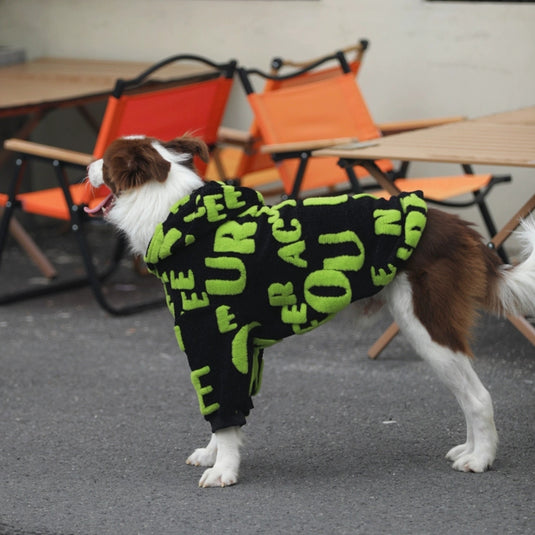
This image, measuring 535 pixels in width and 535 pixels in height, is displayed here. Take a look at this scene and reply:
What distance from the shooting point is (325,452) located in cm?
399

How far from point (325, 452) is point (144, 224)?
1.13m

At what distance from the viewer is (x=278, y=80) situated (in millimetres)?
6074

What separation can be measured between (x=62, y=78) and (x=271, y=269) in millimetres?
3885

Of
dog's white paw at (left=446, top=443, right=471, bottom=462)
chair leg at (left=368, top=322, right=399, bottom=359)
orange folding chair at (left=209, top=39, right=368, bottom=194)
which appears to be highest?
orange folding chair at (left=209, top=39, right=368, bottom=194)


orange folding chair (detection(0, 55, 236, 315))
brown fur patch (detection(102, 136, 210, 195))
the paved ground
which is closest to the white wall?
orange folding chair (detection(0, 55, 236, 315))

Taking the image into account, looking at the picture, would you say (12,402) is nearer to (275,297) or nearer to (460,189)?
(275,297)

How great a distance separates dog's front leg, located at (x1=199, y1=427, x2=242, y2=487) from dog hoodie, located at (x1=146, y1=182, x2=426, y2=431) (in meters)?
0.07

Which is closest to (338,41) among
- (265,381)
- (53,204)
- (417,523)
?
(53,204)

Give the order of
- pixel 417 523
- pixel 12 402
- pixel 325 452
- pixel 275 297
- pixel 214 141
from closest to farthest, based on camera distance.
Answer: pixel 417 523, pixel 275 297, pixel 325 452, pixel 12 402, pixel 214 141

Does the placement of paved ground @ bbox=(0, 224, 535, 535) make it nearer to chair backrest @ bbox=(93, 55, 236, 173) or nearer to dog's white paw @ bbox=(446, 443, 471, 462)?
dog's white paw @ bbox=(446, 443, 471, 462)

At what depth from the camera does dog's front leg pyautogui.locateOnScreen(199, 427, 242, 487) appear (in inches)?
143

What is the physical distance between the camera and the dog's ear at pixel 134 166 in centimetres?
350

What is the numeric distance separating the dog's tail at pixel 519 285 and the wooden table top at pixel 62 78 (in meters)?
3.31

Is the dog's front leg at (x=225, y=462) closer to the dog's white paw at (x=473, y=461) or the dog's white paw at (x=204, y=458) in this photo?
the dog's white paw at (x=204, y=458)
